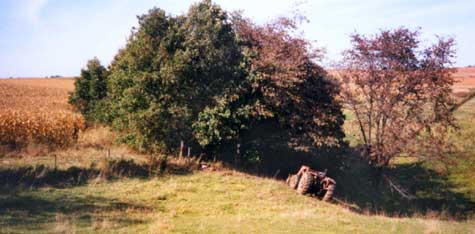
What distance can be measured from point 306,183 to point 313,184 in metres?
0.54

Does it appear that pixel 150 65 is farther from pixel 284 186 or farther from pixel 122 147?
pixel 284 186

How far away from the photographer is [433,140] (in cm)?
2328

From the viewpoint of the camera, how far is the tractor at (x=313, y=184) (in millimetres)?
20434

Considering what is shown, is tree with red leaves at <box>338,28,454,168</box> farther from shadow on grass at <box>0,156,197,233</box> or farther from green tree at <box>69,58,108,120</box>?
green tree at <box>69,58,108,120</box>

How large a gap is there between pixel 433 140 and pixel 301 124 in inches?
274

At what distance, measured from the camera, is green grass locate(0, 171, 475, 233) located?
12.3 metres

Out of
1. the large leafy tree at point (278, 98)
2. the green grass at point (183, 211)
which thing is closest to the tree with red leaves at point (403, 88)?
the large leafy tree at point (278, 98)

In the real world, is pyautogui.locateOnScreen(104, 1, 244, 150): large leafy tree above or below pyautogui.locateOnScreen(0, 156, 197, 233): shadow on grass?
above

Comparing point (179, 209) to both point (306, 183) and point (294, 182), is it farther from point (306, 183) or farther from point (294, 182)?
point (294, 182)

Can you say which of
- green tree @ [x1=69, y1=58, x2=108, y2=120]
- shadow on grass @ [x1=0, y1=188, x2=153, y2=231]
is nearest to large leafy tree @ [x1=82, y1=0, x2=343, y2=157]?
shadow on grass @ [x1=0, y1=188, x2=153, y2=231]

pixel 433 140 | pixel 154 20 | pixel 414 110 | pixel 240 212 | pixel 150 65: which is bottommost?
pixel 240 212

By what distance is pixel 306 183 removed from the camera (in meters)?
20.4

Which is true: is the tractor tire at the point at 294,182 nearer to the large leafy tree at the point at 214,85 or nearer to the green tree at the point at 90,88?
the large leafy tree at the point at 214,85

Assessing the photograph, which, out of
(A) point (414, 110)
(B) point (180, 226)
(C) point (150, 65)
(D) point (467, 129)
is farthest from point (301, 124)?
(D) point (467, 129)
